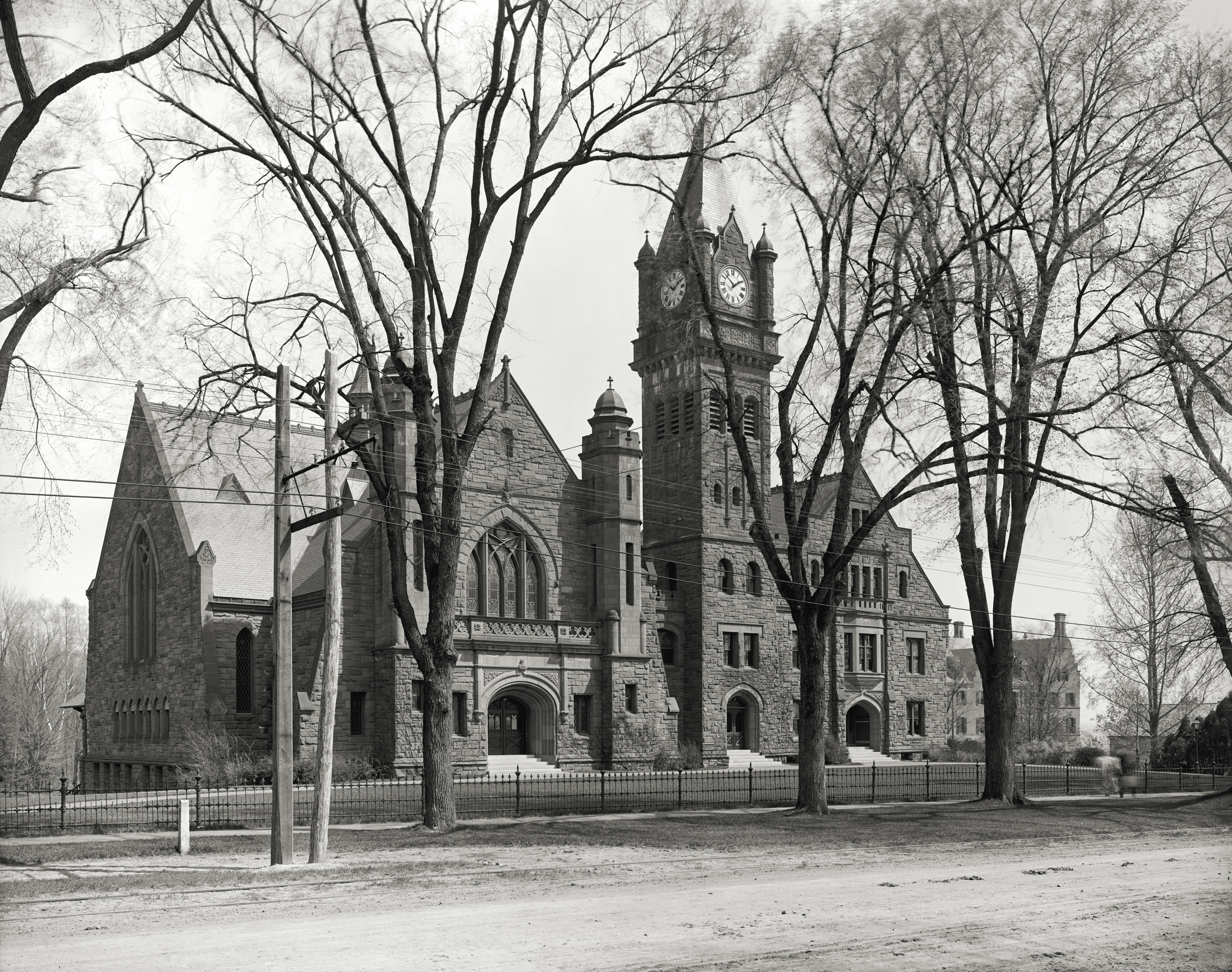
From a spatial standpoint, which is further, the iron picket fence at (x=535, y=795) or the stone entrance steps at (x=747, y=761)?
the stone entrance steps at (x=747, y=761)

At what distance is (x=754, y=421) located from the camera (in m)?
57.6

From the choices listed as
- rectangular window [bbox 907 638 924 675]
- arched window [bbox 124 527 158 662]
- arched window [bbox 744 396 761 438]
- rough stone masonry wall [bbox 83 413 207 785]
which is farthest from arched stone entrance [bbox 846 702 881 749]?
arched window [bbox 124 527 158 662]

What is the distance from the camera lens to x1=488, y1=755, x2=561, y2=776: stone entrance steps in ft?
141

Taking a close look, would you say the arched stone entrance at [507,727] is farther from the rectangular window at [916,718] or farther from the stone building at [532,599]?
the rectangular window at [916,718]

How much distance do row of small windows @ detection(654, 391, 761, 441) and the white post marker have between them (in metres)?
37.5

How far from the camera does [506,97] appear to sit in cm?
2233

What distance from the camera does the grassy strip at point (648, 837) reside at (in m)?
16.1

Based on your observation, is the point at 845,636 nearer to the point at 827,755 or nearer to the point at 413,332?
the point at 827,755

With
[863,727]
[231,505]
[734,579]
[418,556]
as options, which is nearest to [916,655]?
[863,727]

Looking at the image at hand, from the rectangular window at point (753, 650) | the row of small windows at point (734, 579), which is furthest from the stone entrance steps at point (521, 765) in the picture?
the rectangular window at point (753, 650)

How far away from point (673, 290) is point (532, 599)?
57.4 ft

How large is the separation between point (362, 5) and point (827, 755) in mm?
40069

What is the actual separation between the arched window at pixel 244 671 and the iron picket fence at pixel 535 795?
4576mm

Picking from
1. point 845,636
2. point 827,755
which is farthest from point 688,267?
point 845,636
